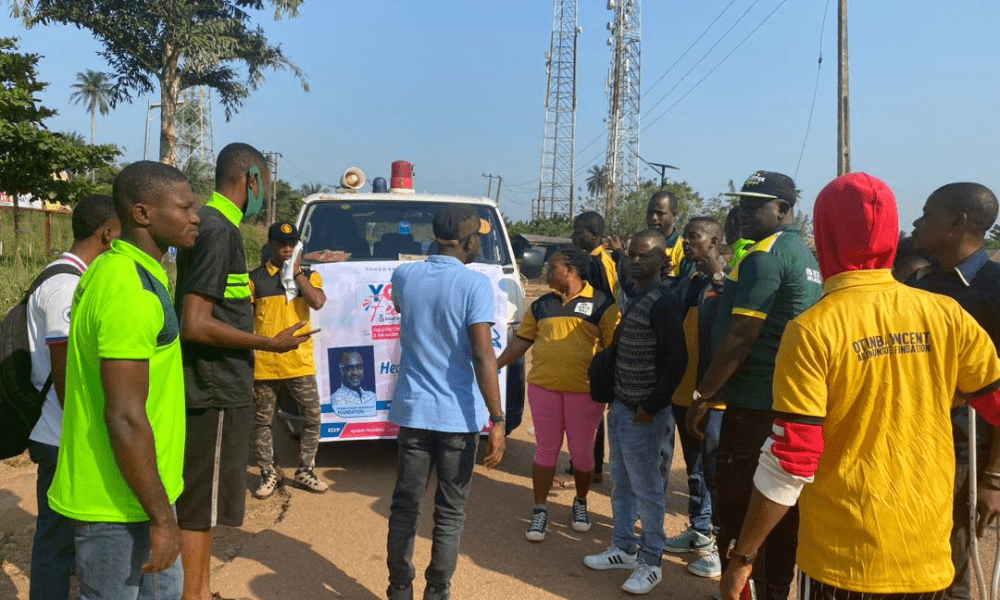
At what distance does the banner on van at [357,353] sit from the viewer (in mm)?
5605

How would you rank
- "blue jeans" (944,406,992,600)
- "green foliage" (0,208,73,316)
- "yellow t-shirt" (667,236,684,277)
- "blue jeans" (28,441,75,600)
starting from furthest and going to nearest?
"green foliage" (0,208,73,316), "yellow t-shirt" (667,236,684,277), "blue jeans" (944,406,992,600), "blue jeans" (28,441,75,600)

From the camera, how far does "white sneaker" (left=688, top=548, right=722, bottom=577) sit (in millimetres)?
4277

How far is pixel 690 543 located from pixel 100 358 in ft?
11.6

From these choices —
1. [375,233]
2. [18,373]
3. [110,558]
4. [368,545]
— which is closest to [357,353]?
[375,233]

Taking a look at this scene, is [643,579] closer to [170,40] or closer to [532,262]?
[532,262]

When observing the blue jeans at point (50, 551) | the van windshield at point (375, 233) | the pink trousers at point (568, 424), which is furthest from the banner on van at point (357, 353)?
the blue jeans at point (50, 551)

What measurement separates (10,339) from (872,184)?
3119 millimetres

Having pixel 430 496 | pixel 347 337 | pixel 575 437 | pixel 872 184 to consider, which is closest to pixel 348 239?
pixel 347 337

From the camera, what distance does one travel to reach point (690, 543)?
461 cm

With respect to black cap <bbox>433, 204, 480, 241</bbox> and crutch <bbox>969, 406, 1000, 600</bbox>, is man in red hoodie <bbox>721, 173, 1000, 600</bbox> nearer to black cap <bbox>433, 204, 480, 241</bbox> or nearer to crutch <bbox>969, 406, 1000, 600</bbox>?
crutch <bbox>969, 406, 1000, 600</bbox>

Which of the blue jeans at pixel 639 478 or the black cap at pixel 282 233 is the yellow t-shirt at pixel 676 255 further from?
the black cap at pixel 282 233

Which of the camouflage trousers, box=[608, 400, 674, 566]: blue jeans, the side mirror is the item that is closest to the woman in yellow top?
box=[608, 400, 674, 566]: blue jeans

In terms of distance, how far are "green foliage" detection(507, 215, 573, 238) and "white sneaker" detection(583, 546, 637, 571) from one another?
4268 centimetres

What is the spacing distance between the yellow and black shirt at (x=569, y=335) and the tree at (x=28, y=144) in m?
7.82
